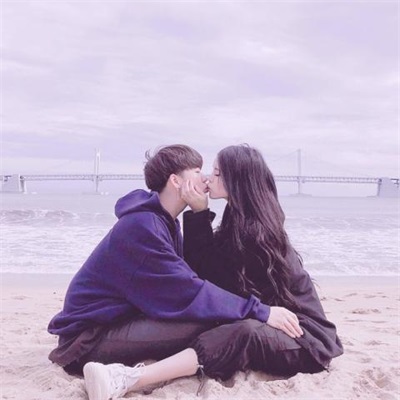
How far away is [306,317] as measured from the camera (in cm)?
250

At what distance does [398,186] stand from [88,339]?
38894 mm

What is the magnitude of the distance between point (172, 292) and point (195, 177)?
51 centimetres

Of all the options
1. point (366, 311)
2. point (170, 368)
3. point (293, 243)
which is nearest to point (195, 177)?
point (170, 368)

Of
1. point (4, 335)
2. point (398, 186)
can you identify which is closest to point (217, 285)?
point (4, 335)

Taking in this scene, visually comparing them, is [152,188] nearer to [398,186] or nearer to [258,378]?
[258,378]

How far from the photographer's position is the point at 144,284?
7.72ft

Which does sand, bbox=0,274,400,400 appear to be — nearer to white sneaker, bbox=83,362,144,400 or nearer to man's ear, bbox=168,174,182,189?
white sneaker, bbox=83,362,144,400

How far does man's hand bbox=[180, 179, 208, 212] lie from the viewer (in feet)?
8.27

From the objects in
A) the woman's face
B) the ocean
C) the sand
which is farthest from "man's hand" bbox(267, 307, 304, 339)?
the ocean

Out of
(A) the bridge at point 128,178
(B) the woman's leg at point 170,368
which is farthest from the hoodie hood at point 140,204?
(A) the bridge at point 128,178

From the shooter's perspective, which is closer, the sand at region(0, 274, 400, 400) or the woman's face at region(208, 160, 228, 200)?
the sand at region(0, 274, 400, 400)

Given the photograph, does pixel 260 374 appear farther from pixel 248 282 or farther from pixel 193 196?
pixel 193 196

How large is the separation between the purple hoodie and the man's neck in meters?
0.08

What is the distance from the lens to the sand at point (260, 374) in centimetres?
233
